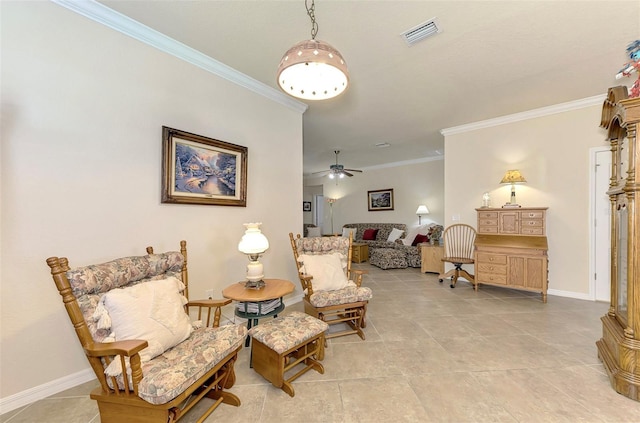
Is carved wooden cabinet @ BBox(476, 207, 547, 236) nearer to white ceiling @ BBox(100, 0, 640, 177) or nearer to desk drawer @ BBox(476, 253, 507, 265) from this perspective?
desk drawer @ BBox(476, 253, 507, 265)

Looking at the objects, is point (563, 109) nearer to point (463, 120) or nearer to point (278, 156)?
point (463, 120)

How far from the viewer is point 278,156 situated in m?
3.41

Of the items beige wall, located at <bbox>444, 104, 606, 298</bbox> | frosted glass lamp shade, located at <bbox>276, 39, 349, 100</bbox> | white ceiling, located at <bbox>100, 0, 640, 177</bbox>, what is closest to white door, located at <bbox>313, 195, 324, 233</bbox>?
beige wall, located at <bbox>444, 104, 606, 298</bbox>

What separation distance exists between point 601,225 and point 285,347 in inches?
180

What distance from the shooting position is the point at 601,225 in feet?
11.6

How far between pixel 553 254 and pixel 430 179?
3457 mm

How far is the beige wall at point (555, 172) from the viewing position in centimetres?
363

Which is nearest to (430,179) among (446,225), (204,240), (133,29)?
(446,225)

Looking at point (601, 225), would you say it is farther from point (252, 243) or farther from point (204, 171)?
point (204, 171)

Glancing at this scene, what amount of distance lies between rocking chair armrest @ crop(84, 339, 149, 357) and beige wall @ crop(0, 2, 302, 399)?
0.85m

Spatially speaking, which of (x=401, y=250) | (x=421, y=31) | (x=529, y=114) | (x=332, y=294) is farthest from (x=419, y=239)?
(x=421, y=31)

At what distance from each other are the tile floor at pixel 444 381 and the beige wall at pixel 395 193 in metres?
4.14

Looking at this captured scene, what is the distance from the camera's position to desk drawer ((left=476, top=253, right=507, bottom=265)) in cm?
386

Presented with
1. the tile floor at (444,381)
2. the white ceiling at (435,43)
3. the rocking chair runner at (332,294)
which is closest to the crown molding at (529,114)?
the white ceiling at (435,43)
